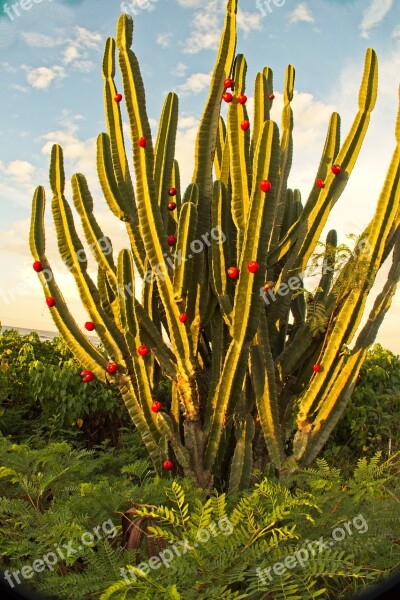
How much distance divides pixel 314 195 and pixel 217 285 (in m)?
1.17

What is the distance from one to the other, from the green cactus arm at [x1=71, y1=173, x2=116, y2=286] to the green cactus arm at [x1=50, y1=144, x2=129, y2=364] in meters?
0.08

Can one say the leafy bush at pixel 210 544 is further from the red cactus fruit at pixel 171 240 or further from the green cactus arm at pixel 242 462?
the red cactus fruit at pixel 171 240

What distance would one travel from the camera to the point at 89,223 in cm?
402

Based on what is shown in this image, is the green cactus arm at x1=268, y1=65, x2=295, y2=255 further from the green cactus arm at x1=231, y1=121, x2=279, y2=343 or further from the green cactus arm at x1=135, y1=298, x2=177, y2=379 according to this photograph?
the green cactus arm at x1=135, y1=298, x2=177, y2=379

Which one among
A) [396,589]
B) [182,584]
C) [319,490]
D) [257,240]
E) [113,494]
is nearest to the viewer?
[396,589]

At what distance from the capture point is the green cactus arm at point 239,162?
3.75 m

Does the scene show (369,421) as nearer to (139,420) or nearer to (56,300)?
(139,420)

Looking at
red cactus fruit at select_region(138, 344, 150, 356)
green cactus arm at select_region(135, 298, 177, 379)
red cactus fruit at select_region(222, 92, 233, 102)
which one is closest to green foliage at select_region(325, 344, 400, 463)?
green cactus arm at select_region(135, 298, 177, 379)

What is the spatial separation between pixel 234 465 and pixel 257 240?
1380 millimetres

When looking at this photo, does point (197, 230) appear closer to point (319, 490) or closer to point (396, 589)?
point (319, 490)

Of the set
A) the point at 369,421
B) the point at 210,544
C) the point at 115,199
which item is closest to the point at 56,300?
the point at 115,199

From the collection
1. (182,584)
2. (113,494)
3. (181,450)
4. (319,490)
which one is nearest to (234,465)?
(181,450)

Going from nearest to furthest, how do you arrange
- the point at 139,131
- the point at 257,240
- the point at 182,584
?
1. the point at 182,584
2. the point at 257,240
3. the point at 139,131

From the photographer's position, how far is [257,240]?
11.0 feet
